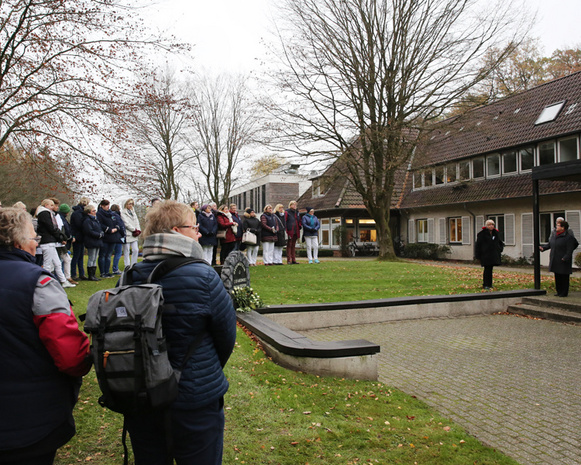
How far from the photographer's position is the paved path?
15.4 ft

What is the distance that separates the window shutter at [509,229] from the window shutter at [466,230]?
282cm

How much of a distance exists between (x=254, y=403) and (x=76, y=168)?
10981 millimetres

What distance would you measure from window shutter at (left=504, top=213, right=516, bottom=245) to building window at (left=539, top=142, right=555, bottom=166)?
134 inches

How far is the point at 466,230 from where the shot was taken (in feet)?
95.6

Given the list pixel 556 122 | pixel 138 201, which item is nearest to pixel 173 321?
pixel 556 122

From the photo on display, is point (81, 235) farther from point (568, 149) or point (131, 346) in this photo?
point (568, 149)

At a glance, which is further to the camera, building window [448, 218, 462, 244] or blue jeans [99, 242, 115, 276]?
building window [448, 218, 462, 244]

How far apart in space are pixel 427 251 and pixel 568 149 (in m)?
10.5

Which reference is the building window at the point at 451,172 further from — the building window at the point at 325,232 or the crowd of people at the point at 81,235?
the crowd of people at the point at 81,235

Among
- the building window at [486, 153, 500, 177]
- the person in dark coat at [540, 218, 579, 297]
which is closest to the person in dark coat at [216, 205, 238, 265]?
the person in dark coat at [540, 218, 579, 297]

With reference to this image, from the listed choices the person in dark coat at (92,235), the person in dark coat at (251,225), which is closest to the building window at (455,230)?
the person in dark coat at (251,225)

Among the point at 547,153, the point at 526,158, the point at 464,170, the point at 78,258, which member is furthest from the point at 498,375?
the point at 464,170

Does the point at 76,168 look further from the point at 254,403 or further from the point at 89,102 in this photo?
the point at 254,403

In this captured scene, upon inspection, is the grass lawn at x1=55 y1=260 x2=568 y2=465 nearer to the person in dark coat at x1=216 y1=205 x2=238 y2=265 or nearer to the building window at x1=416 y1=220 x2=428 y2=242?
the person in dark coat at x1=216 y1=205 x2=238 y2=265
